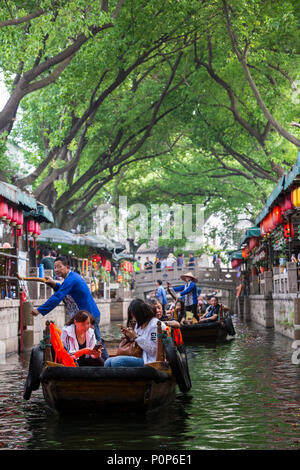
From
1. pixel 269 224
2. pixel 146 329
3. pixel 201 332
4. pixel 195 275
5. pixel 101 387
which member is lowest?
pixel 101 387

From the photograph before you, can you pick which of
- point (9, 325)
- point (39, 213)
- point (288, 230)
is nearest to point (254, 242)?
point (288, 230)

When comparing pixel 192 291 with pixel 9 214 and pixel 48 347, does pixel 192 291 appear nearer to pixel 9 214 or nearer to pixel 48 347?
pixel 9 214

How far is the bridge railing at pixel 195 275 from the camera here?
41.3 m

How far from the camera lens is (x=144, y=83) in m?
29.1

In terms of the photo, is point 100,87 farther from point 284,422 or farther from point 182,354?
point 284,422

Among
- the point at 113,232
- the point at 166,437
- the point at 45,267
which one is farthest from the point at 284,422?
the point at 113,232

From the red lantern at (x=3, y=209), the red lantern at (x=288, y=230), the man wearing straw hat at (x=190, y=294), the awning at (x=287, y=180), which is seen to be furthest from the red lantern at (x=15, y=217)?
the red lantern at (x=288, y=230)

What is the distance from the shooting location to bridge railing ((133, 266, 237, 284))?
41.3 meters

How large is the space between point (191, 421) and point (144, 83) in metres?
23.0

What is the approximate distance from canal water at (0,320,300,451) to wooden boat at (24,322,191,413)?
17cm

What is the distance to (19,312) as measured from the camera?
15.8 metres

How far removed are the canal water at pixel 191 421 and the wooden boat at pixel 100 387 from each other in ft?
0.57

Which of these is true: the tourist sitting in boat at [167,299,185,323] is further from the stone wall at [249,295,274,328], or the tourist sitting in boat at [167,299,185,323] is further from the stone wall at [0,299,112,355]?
the stone wall at [249,295,274,328]
